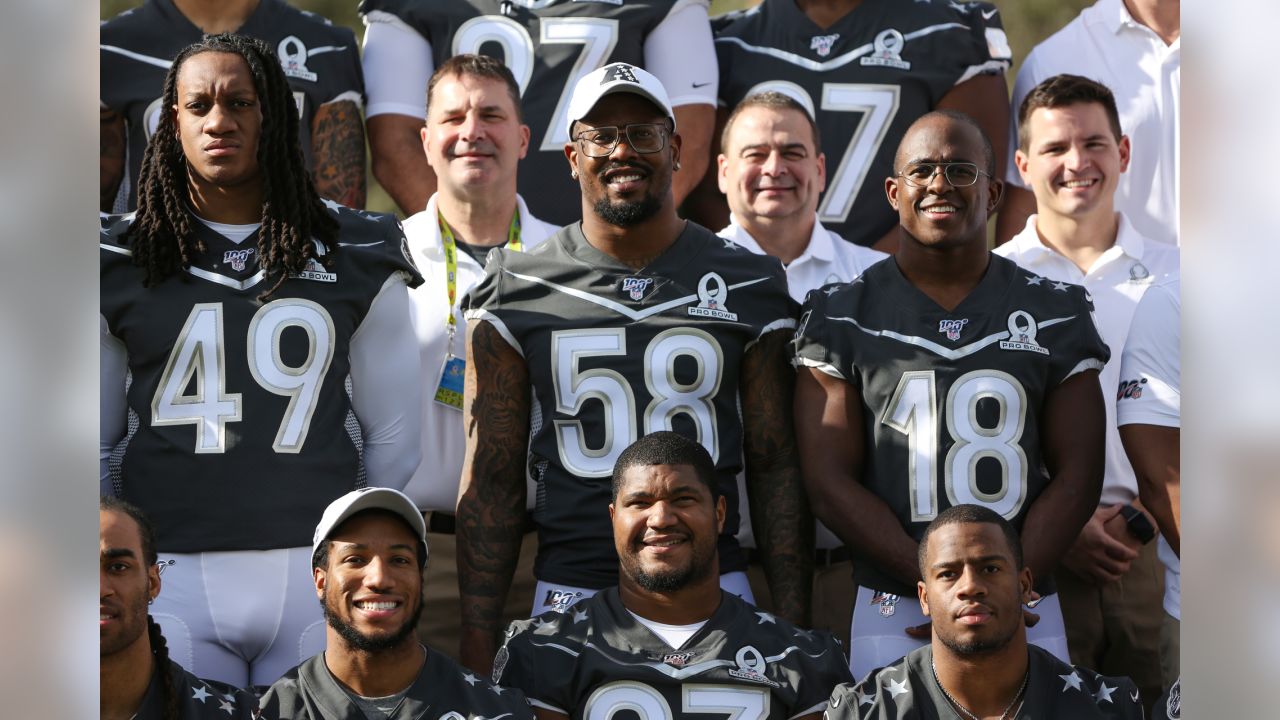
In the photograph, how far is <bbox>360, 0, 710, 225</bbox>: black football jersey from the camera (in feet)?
17.9

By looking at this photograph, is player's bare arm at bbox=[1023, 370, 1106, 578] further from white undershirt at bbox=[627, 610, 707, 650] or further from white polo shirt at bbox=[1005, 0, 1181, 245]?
white polo shirt at bbox=[1005, 0, 1181, 245]

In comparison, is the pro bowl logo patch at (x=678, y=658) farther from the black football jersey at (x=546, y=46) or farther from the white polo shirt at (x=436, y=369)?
the black football jersey at (x=546, y=46)

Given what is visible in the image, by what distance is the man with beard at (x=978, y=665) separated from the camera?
379 centimetres

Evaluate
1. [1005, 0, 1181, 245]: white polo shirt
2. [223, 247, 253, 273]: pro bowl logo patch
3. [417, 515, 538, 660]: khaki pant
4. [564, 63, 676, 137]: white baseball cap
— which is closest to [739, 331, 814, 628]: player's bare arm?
[564, 63, 676, 137]: white baseball cap

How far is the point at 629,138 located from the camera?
447cm

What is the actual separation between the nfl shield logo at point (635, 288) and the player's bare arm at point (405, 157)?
133 centimetres

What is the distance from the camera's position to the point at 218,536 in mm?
4074

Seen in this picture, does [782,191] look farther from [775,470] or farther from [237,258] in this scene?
[237,258]

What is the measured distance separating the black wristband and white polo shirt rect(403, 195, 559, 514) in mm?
2094

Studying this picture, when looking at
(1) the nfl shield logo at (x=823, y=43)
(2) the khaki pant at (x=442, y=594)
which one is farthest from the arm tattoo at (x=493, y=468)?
(1) the nfl shield logo at (x=823, y=43)

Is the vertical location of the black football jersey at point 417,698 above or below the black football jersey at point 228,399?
below

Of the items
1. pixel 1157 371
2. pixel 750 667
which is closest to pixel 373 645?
pixel 750 667
